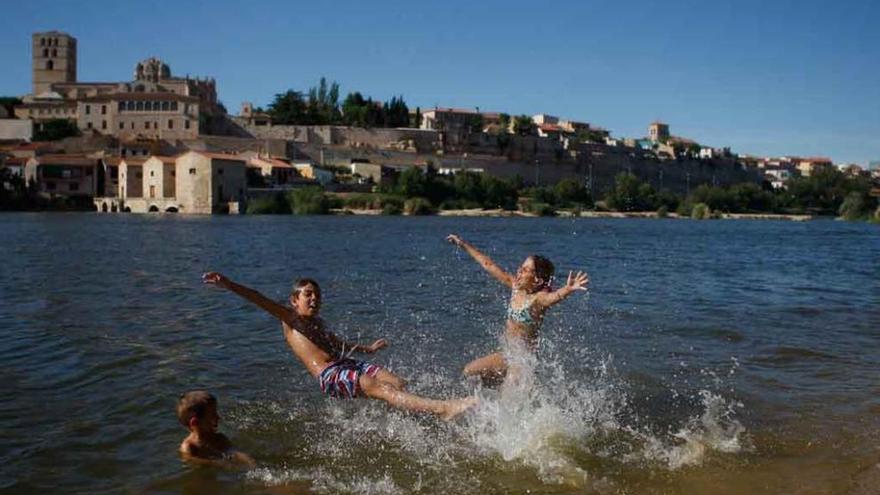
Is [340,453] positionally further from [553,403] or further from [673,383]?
[673,383]

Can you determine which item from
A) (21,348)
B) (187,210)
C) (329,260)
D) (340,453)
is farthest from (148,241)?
(187,210)

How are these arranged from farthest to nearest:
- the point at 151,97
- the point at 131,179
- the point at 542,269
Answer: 1. the point at 151,97
2. the point at 131,179
3. the point at 542,269

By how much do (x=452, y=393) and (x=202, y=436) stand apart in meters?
3.67

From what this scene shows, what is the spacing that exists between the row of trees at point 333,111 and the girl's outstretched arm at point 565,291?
12417cm

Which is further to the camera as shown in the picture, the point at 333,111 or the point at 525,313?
the point at 333,111

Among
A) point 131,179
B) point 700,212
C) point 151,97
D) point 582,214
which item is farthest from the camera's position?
point 700,212

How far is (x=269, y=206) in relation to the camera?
92062mm

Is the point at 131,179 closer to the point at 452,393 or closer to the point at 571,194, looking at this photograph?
the point at 571,194

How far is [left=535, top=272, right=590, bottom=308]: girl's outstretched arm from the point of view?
7.19 metres

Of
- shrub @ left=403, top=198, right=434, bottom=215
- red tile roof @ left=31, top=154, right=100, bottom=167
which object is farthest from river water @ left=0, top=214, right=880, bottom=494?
shrub @ left=403, top=198, right=434, bottom=215

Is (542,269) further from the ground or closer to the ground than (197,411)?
further from the ground

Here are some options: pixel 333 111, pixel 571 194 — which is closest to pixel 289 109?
pixel 333 111

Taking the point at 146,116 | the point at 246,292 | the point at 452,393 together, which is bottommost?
the point at 452,393

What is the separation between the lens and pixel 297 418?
8.73 meters
